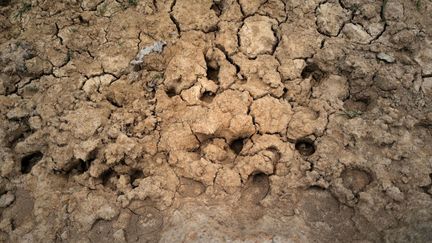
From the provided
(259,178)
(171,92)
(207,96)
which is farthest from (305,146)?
(171,92)

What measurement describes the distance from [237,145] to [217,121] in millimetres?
198

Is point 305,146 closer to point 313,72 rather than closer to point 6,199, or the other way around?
point 313,72

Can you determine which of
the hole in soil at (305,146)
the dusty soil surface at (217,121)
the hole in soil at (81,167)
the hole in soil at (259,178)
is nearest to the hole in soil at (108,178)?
the dusty soil surface at (217,121)

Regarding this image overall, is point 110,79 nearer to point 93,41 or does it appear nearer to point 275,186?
point 93,41

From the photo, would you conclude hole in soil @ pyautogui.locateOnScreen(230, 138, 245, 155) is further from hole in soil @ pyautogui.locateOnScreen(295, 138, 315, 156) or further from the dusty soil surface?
hole in soil @ pyautogui.locateOnScreen(295, 138, 315, 156)

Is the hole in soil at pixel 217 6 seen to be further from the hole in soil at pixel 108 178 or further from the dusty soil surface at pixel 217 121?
the hole in soil at pixel 108 178

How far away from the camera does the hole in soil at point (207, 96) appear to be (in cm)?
264

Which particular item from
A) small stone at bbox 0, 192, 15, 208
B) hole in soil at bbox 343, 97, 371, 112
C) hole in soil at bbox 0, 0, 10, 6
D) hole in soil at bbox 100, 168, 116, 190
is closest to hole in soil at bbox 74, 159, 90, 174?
hole in soil at bbox 100, 168, 116, 190

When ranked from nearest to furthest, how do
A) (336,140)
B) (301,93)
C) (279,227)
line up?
1. (279,227)
2. (336,140)
3. (301,93)

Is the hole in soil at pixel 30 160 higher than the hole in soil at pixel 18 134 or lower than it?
lower

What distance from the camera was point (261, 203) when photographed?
2.33m

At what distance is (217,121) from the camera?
2.50 metres

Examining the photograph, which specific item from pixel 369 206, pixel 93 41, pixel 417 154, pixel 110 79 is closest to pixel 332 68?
pixel 417 154

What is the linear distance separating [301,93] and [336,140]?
364 millimetres
